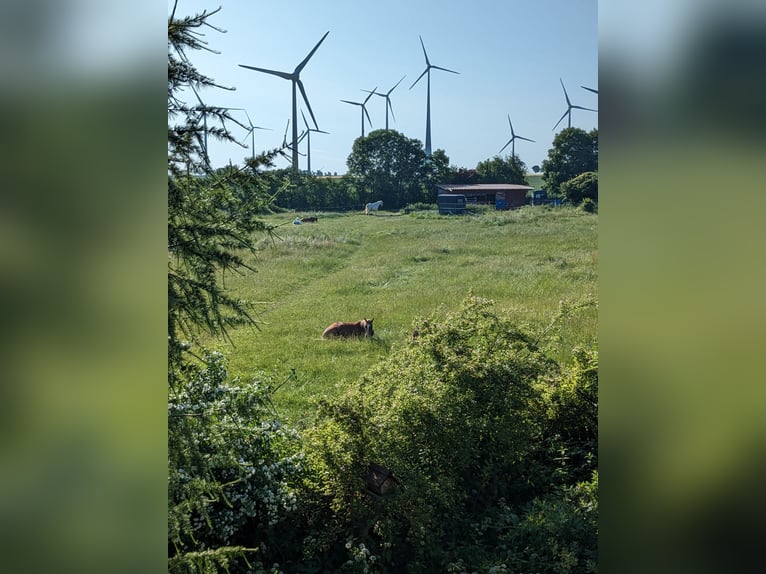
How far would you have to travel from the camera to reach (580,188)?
602 centimetres

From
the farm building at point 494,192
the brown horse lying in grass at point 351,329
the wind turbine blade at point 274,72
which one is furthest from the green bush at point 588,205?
the wind turbine blade at point 274,72

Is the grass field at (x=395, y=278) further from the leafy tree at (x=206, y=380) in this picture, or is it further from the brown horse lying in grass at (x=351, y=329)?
the leafy tree at (x=206, y=380)

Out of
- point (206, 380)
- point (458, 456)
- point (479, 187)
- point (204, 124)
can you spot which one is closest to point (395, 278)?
point (479, 187)

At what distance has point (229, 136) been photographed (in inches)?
92.7

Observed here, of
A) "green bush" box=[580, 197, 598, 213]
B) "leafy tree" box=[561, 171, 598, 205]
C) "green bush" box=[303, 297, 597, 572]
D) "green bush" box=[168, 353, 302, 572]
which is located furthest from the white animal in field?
"green bush" box=[168, 353, 302, 572]

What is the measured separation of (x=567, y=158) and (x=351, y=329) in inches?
107

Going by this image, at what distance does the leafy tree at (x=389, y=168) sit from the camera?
20.3 ft

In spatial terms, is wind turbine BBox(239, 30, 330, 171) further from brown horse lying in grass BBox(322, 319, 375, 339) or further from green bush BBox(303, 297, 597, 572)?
green bush BBox(303, 297, 597, 572)

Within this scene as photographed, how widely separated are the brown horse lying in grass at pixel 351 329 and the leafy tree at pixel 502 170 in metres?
1.97

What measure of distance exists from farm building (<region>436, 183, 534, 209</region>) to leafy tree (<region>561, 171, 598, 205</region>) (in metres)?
0.41

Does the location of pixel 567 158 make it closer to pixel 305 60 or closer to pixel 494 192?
pixel 494 192
